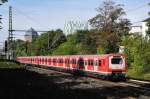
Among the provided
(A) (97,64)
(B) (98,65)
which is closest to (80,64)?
(A) (97,64)

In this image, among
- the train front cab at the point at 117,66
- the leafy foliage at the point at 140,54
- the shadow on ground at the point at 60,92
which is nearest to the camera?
the shadow on ground at the point at 60,92

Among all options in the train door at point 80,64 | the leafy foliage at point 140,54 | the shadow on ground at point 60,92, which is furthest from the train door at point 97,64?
the leafy foliage at point 140,54

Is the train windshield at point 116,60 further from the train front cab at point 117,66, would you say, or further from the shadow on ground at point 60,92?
the shadow on ground at point 60,92

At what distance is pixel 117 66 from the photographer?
36281 mm

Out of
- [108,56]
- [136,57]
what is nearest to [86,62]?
[108,56]

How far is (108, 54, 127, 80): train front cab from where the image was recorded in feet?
118

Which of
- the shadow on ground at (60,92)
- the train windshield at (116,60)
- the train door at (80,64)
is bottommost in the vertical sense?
the shadow on ground at (60,92)

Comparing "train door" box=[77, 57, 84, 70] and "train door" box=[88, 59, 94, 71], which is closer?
"train door" box=[88, 59, 94, 71]

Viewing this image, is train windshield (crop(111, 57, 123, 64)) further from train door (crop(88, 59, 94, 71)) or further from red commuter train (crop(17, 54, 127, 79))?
train door (crop(88, 59, 94, 71))

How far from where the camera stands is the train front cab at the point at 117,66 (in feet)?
118

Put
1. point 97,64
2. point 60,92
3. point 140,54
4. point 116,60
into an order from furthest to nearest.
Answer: point 140,54 < point 97,64 < point 116,60 < point 60,92

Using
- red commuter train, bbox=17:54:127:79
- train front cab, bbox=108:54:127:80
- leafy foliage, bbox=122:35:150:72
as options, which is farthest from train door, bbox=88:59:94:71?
leafy foliage, bbox=122:35:150:72

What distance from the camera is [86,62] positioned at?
43312 mm

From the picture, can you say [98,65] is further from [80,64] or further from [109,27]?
[109,27]
